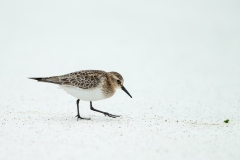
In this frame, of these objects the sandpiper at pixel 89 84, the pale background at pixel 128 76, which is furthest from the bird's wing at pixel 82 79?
the pale background at pixel 128 76

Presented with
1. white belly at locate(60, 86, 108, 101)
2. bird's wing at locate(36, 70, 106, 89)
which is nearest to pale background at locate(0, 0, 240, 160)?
white belly at locate(60, 86, 108, 101)

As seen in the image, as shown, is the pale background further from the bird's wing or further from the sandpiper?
the bird's wing

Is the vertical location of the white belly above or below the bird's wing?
below

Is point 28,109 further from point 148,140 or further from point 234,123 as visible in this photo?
point 234,123

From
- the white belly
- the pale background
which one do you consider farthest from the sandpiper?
the pale background

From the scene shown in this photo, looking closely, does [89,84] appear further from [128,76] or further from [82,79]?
[128,76]

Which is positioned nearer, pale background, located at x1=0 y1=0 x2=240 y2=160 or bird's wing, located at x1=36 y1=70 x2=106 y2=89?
pale background, located at x1=0 y1=0 x2=240 y2=160

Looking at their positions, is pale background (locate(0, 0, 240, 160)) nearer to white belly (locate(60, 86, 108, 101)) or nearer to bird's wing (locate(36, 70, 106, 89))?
white belly (locate(60, 86, 108, 101))

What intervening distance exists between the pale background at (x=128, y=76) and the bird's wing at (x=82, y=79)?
2.19 feet

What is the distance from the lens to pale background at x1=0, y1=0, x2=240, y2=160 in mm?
5406

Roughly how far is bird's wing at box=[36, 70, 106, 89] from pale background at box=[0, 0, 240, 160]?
2.19ft

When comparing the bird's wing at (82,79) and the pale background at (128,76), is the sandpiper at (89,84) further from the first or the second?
the pale background at (128,76)

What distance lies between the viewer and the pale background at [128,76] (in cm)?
541

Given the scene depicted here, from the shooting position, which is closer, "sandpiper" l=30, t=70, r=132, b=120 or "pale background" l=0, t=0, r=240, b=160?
"pale background" l=0, t=0, r=240, b=160
